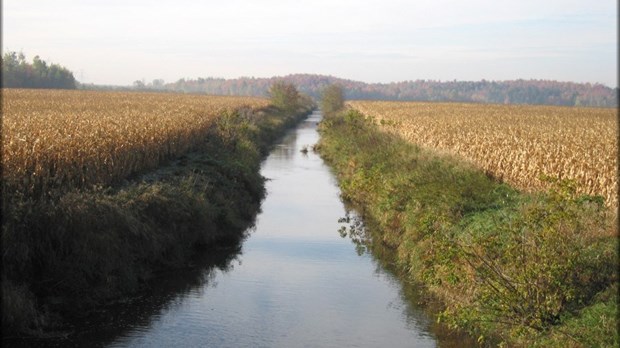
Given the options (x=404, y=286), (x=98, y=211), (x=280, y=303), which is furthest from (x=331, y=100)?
(x=98, y=211)

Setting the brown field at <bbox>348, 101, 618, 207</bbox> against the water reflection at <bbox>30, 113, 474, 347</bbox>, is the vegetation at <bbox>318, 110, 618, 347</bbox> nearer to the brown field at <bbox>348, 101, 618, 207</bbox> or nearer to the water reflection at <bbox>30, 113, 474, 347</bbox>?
the water reflection at <bbox>30, 113, 474, 347</bbox>

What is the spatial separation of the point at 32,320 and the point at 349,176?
1886 centimetres

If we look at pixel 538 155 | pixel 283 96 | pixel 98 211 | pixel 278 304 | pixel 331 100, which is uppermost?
pixel 283 96

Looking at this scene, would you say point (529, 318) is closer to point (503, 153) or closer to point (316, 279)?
point (316, 279)

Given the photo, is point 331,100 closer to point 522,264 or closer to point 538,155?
point 538,155

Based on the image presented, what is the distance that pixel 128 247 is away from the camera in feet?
45.8

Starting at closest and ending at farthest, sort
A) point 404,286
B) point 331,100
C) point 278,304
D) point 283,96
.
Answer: point 278,304 → point 404,286 → point 283,96 → point 331,100

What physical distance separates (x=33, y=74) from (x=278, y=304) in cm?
11021

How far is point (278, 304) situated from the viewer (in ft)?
45.2

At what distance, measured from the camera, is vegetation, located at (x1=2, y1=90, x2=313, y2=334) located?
38.8 feet

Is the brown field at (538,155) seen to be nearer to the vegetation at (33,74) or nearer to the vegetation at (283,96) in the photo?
the vegetation at (283,96)

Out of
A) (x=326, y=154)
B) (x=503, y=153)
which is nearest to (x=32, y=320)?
(x=503, y=153)

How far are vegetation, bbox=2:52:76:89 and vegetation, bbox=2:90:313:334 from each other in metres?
86.7

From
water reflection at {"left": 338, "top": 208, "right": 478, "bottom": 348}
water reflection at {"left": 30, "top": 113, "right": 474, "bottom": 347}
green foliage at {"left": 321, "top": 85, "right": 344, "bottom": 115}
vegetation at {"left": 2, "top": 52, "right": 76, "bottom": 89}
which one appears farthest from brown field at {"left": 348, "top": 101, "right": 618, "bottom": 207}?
vegetation at {"left": 2, "top": 52, "right": 76, "bottom": 89}
